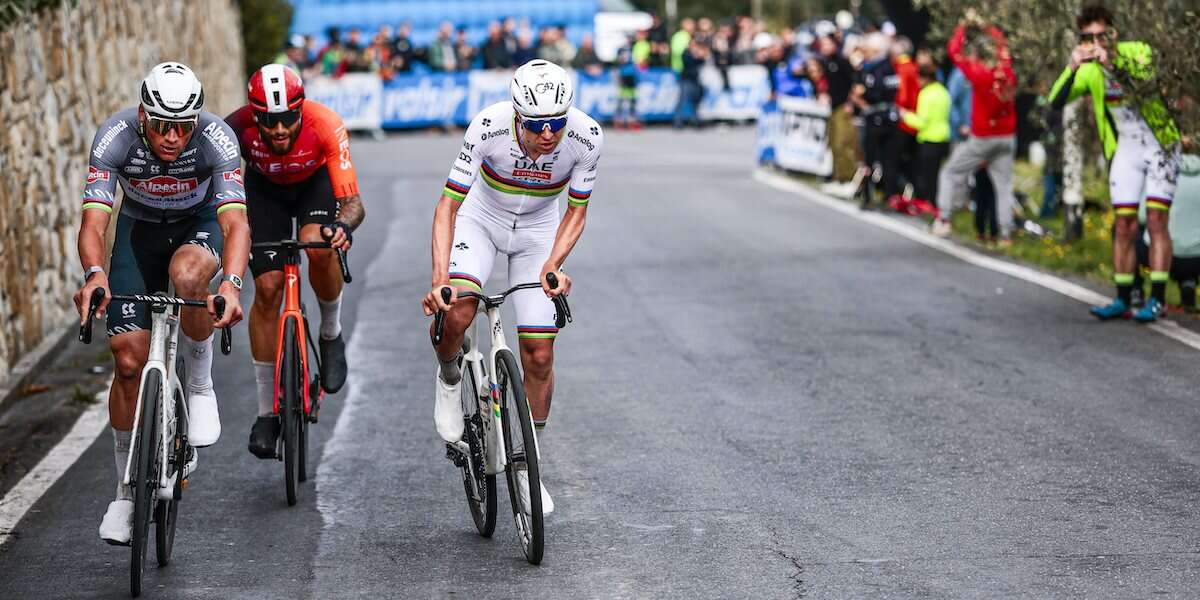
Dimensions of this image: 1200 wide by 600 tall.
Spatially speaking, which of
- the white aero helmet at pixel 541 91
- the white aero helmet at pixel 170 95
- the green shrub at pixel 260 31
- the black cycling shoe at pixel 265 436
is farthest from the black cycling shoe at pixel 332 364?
the green shrub at pixel 260 31

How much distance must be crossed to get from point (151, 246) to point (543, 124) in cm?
180

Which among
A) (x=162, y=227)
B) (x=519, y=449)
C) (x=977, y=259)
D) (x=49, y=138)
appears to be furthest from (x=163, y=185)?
(x=977, y=259)

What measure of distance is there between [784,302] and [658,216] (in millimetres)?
6441

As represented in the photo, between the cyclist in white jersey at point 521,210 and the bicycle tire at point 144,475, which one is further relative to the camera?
the cyclist in white jersey at point 521,210

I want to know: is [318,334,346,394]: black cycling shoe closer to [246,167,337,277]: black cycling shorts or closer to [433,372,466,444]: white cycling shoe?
[246,167,337,277]: black cycling shorts

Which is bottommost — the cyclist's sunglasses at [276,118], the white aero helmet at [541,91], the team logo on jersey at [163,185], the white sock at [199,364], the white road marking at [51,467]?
the white road marking at [51,467]

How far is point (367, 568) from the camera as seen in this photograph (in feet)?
20.7

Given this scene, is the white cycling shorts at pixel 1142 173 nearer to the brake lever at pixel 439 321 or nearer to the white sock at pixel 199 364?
the brake lever at pixel 439 321

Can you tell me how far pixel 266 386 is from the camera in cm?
790

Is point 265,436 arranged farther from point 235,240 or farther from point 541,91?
point 541,91

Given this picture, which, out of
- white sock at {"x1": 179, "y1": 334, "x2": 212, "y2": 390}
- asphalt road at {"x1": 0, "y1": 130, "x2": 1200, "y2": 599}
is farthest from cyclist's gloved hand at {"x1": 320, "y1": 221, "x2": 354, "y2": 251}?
asphalt road at {"x1": 0, "y1": 130, "x2": 1200, "y2": 599}

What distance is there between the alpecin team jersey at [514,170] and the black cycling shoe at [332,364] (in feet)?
5.26

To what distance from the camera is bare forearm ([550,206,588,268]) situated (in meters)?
6.74

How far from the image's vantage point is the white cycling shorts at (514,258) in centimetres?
698
